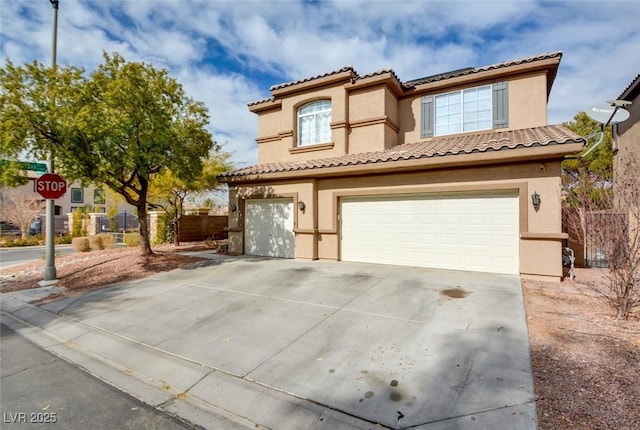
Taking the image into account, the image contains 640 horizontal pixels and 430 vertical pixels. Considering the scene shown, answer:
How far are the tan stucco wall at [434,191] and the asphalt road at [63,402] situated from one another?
292 inches

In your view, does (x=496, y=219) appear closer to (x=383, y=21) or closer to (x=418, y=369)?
(x=418, y=369)

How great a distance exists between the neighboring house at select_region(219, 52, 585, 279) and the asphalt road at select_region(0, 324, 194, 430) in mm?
7448

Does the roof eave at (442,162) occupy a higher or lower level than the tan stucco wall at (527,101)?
lower

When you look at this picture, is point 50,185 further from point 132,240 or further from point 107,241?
point 107,241

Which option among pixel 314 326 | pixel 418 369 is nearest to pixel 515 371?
pixel 418 369

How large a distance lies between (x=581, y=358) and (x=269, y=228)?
9802 millimetres

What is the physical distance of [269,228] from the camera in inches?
471

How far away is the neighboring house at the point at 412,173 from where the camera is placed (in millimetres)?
7840

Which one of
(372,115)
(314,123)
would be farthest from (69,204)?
(372,115)

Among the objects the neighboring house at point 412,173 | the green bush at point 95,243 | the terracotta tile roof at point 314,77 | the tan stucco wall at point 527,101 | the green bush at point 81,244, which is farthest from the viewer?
the green bush at point 95,243

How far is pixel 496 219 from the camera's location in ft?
27.2

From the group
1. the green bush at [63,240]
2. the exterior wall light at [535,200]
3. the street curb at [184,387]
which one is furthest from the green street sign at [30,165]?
the green bush at [63,240]

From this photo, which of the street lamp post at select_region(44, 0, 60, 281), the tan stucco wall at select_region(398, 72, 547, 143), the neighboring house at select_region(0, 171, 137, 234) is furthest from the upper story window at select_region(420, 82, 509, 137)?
the neighboring house at select_region(0, 171, 137, 234)

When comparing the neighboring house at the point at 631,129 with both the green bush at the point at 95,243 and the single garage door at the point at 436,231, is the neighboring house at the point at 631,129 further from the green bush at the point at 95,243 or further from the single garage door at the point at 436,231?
the green bush at the point at 95,243
